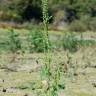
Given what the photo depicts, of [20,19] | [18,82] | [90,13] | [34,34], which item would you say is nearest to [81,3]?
[90,13]

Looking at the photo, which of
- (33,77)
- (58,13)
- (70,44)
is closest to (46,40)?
(33,77)

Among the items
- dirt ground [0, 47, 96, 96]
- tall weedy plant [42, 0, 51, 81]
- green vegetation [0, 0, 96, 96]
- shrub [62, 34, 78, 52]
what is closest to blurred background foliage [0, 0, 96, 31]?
green vegetation [0, 0, 96, 96]

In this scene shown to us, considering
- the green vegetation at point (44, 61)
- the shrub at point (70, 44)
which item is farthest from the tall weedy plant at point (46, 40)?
the shrub at point (70, 44)

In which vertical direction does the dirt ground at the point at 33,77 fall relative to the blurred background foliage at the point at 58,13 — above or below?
below

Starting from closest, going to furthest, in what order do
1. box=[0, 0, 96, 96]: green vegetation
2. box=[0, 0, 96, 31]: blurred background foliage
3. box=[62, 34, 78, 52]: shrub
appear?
box=[0, 0, 96, 96]: green vegetation, box=[62, 34, 78, 52]: shrub, box=[0, 0, 96, 31]: blurred background foliage

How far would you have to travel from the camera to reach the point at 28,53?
16156 millimetres

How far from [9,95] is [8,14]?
79.8 feet

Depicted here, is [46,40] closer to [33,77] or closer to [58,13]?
[33,77]

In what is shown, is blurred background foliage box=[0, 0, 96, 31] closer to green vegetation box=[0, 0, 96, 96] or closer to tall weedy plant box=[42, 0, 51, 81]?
green vegetation box=[0, 0, 96, 96]

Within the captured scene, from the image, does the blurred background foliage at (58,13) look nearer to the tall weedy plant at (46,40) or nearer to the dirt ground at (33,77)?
the dirt ground at (33,77)

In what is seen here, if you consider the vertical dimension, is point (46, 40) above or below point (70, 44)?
above

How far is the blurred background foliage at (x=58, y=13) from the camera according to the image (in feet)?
108

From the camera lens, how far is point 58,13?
34969mm

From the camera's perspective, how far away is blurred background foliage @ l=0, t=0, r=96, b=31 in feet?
108
